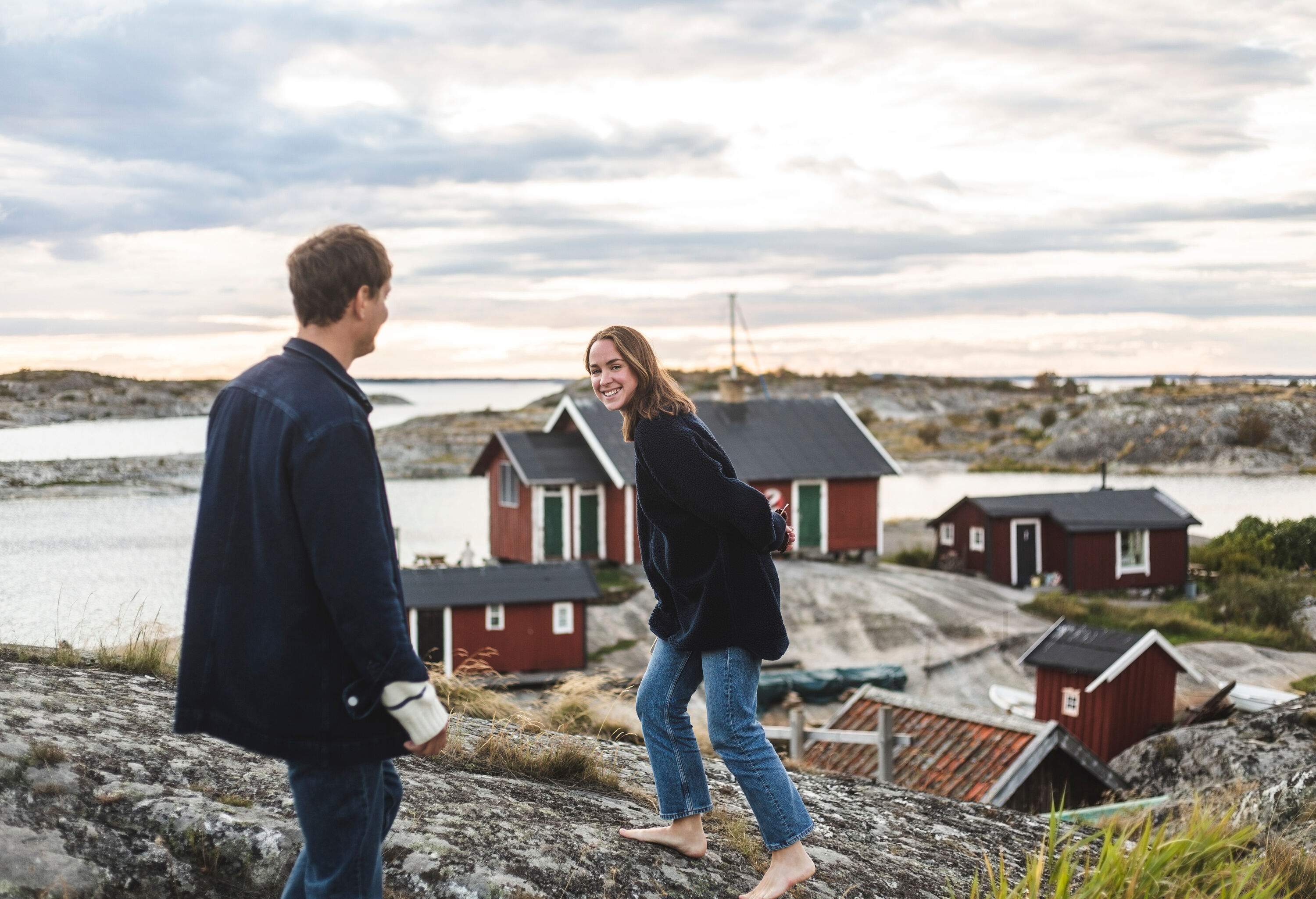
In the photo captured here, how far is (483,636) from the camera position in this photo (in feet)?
64.6

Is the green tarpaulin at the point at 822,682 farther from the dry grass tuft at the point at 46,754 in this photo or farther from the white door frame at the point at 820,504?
the dry grass tuft at the point at 46,754

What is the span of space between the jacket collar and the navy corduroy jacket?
27mm

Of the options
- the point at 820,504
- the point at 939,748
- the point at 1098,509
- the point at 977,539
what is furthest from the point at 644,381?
the point at 1098,509

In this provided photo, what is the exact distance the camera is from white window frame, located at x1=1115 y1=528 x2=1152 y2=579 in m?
28.8

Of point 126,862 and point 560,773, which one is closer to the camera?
point 126,862

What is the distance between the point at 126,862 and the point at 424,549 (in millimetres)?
25618

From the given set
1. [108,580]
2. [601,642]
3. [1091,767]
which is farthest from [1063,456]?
[108,580]

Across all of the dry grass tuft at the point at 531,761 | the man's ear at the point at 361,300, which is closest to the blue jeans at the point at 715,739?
the dry grass tuft at the point at 531,761

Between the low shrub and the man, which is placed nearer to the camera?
the man

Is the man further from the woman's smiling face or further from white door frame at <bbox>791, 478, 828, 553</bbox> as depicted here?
white door frame at <bbox>791, 478, 828, 553</bbox>

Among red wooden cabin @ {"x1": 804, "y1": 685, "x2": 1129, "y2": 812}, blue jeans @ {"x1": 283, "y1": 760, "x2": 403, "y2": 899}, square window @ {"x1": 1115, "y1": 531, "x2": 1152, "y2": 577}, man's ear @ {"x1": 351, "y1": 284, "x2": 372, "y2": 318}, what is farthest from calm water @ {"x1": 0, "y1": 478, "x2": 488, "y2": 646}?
square window @ {"x1": 1115, "y1": 531, "x2": 1152, "y2": 577}

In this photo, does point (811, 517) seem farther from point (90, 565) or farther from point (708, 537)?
point (708, 537)

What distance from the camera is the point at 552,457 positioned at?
89.8 ft

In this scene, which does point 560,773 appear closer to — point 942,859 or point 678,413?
point 942,859
